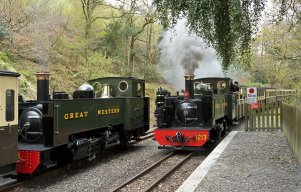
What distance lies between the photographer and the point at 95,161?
456 inches

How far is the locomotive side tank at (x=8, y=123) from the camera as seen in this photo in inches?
283

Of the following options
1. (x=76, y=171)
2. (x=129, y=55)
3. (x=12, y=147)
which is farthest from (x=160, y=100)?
(x=129, y=55)

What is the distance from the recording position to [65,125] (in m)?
9.12

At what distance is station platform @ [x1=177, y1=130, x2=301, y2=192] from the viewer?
22.7 ft

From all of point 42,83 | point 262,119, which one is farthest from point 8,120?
point 262,119

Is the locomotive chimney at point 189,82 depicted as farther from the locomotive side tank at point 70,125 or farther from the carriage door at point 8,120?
the carriage door at point 8,120

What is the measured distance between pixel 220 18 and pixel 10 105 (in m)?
4.23

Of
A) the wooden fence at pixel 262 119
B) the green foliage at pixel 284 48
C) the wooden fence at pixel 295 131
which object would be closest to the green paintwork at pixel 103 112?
the wooden fence at pixel 262 119

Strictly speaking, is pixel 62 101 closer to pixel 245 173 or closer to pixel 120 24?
pixel 245 173

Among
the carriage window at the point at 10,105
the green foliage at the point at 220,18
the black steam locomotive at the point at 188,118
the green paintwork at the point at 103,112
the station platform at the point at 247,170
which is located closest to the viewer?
the green foliage at the point at 220,18

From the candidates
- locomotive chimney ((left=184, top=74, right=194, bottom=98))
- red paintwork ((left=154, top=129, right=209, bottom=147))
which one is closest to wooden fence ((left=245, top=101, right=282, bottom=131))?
locomotive chimney ((left=184, top=74, right=194, bottom=98))

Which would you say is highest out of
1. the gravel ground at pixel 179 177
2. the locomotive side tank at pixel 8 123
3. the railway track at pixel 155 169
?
the locomotive side tank at pixel 8 123

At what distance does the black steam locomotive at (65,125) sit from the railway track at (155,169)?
161 cm

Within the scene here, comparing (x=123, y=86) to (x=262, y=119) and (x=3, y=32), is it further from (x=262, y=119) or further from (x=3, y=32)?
(x=3, y=32)
